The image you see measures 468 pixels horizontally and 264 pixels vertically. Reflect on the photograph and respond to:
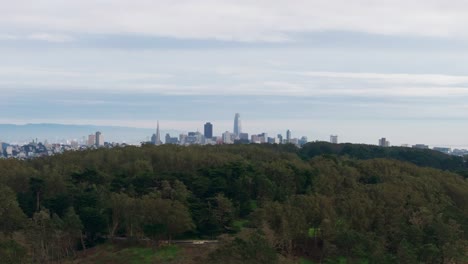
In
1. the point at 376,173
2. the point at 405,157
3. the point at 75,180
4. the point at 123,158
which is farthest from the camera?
the point at 405,157

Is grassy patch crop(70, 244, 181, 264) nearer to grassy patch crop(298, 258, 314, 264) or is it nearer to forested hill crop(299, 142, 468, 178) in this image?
grassy patch crop(298, 258, 314, 264)

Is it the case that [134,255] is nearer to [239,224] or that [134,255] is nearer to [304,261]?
[239,224]

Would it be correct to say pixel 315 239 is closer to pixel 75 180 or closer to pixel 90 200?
pixel 90 200

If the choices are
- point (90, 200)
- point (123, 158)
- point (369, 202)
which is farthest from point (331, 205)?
point (123, 158)

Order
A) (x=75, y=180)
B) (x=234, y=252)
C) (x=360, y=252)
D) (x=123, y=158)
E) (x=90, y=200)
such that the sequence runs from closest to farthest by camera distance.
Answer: (x=234, y=252)
(x=360, y=252)
(x=90, y=200)
(x=75, y=180)
(x=123, y=158)

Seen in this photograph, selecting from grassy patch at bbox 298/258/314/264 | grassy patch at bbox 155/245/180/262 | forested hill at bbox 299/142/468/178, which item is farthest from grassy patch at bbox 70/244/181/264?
forested hill at bbox 299/142/468/178

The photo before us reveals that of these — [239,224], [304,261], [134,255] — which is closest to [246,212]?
[239,224]

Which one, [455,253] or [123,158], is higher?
[123,158]

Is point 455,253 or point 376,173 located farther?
point 376,173
